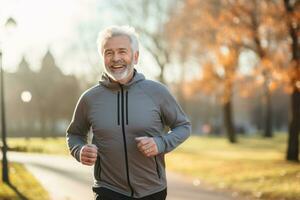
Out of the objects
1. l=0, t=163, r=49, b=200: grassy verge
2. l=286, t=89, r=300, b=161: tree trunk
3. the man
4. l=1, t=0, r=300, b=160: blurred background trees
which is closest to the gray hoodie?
the man

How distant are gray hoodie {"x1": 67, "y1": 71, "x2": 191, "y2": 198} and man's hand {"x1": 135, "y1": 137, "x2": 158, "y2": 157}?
8 cm

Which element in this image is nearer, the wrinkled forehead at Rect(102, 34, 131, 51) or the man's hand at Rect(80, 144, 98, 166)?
the man's hand at Rect(80, 144, 98, 166)

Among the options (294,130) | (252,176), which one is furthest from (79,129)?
(294,130)

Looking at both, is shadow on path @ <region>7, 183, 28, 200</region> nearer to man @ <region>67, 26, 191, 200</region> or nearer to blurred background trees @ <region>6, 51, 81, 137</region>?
man @ <region>67, 26, 191, 200</region>

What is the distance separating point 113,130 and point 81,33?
4626 cm

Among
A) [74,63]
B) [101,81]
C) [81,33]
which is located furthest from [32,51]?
[101,81]

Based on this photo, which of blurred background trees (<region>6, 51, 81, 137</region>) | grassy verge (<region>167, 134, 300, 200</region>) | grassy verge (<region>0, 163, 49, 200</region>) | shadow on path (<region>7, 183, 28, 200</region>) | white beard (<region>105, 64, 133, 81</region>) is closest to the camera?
white beard (<region>105, 64, 133, 81</region>)

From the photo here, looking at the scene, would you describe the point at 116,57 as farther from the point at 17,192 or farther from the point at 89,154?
the point at 17,192

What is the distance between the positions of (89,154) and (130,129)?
33cm

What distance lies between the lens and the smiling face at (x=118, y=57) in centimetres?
407

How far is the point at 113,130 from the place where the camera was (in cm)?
406

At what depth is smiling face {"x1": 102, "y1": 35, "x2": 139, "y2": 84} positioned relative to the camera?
4.07 meters

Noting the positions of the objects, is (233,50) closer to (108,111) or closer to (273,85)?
(273,85)

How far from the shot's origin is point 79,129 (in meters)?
4.37
